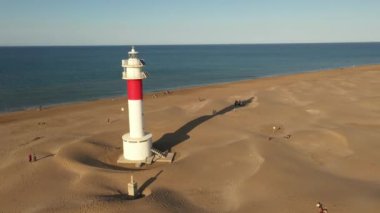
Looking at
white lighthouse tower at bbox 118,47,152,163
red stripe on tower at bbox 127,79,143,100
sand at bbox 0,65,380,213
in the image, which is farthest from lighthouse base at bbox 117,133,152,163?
red stripe on tower at bbox 127,79,143,100

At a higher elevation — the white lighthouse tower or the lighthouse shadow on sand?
the white lighthouse tower

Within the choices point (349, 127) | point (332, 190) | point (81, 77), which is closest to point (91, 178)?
point (332, 190)

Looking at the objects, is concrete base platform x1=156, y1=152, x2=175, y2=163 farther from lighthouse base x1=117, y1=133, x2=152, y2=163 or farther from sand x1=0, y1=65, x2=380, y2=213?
lighthouse base x1=117, y1=133, x2=152, y2=163

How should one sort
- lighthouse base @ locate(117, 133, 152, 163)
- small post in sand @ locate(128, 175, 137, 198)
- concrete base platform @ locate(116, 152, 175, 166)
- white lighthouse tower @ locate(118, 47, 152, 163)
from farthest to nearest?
1. concrete base platform @ locate(116, 152, 175, 166)
2. lighthouse base @ locate(117, 133, 152, 163)
3. white lighthouse tower @ locate(118, 47, 152, 163)
4. small post in sand @ locate(128, 175, 137, 198)

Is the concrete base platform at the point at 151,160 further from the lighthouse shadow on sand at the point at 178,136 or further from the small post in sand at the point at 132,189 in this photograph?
the small post in sand at the point at 132,189

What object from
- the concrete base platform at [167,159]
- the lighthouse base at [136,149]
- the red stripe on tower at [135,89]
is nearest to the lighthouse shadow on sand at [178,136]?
the concrete base platform at [167,159]

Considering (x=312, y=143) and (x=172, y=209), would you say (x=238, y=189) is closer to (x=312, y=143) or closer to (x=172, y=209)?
(x=172, y=209)
